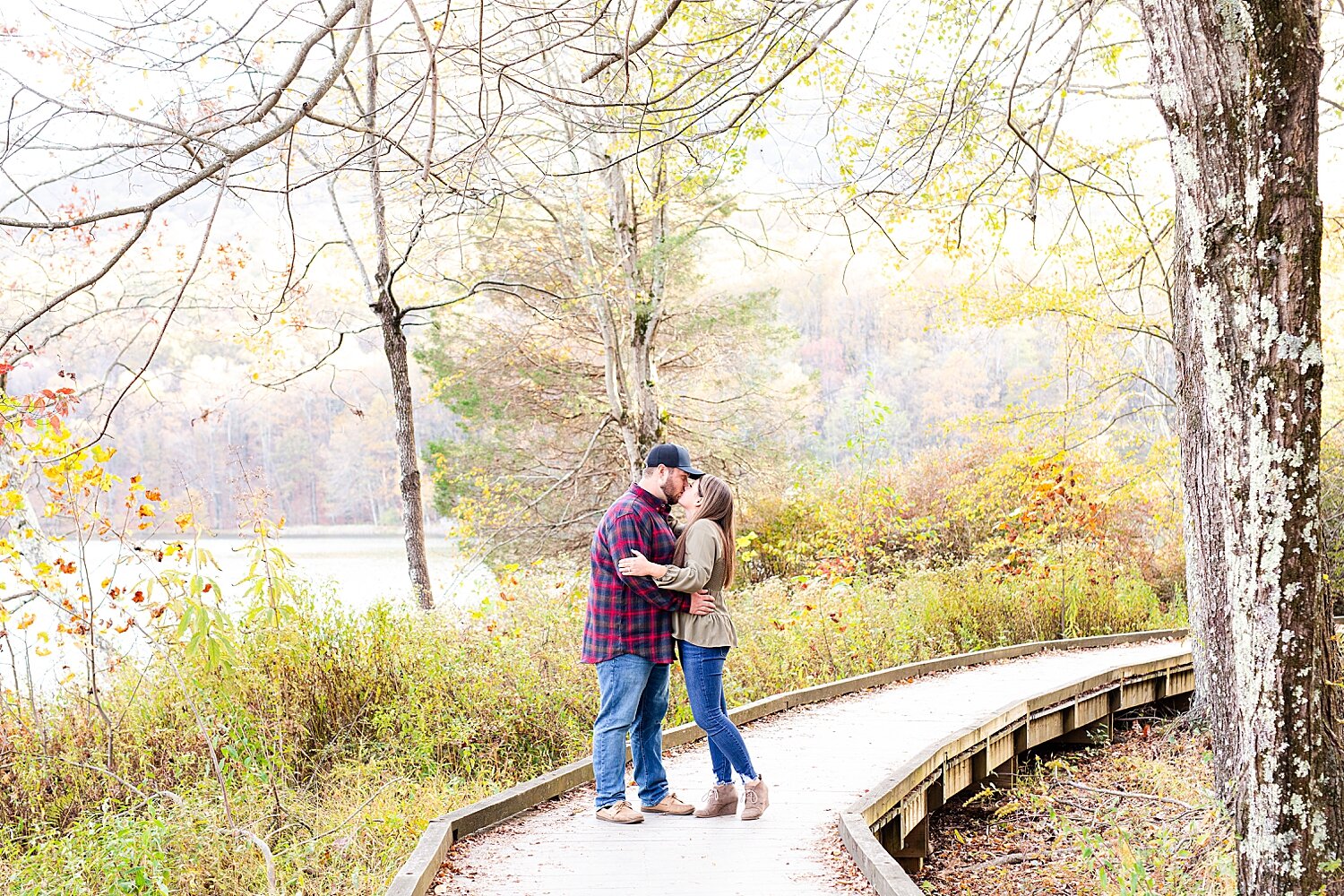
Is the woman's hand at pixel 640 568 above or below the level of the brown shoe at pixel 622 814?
above

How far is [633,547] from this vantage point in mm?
4914

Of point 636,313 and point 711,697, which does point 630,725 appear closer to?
point 711,697

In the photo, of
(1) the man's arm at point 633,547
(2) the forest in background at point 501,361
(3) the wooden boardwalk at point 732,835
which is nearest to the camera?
(3) the wooden boardwalk at point 732,835

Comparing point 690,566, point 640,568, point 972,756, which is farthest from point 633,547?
point 972,756

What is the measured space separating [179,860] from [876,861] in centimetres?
405

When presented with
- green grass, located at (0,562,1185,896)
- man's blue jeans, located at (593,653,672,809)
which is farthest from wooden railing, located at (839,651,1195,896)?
green grass, located at (0,562,1185,896)

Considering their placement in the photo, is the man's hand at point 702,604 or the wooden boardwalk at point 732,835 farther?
the man's hand at point 702,604

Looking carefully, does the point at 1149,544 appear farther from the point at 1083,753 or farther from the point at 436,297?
the point at 436,297

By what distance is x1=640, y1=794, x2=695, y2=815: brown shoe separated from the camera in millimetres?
5215

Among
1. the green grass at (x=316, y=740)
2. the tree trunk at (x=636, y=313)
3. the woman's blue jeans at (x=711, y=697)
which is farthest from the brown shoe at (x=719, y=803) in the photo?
the tree trunk at (x=636, y=313)

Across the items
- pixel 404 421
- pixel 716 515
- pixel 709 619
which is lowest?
pixel 709 619

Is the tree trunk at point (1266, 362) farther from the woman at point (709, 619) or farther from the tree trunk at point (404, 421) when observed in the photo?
the tree trunk at point (404, 421)

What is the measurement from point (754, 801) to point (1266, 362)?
3.04m

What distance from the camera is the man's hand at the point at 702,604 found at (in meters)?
4.92
